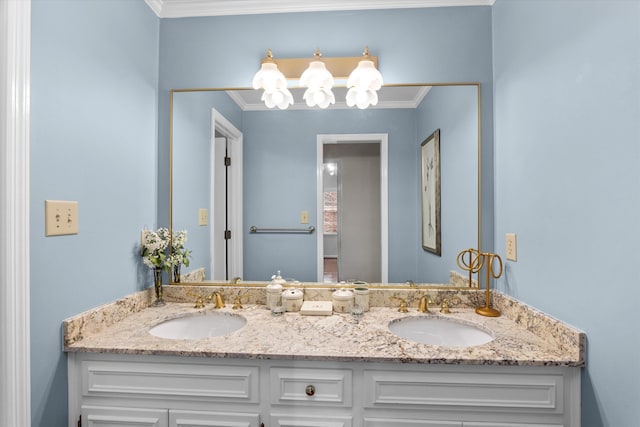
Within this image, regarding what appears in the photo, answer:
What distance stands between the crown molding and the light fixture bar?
25cm

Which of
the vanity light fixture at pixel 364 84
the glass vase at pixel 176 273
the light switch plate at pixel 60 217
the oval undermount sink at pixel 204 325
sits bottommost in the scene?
the oval undermount sink at pixel 204 325

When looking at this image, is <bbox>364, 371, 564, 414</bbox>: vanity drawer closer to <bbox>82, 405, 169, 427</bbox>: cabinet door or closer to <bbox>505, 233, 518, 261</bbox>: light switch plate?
<bbox>505, 233, 518, 261</bbox>: light switch plate

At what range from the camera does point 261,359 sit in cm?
111

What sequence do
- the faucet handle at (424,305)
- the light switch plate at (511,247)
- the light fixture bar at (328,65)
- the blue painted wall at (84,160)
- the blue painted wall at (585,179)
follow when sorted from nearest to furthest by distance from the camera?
1. the blue painted wall at (585,179)
2. the blue painted wall at (84,160)
3. the light switch plate at (511,247)
4. the faucet handle at (424,305)
5. the light fixture bar at (328,65)

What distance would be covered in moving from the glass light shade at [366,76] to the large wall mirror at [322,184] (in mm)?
93

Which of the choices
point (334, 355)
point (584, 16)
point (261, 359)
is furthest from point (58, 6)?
point (584, 16)

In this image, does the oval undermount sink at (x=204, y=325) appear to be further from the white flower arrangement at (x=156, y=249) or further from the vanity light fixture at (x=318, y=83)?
the vanity light fixture at (x=318, y=83)

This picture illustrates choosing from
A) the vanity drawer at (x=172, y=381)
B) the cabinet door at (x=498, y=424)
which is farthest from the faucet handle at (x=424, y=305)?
the vanity drawer at (x=172, y=381)

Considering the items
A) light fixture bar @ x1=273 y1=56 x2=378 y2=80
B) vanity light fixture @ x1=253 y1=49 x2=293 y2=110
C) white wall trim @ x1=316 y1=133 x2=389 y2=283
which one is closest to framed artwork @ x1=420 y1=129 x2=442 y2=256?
white wall trim @ x1=316 y1=133 x2=389 y2=283

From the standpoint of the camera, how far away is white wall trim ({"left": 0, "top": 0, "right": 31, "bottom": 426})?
94 cm

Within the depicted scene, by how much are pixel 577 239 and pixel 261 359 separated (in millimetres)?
1098

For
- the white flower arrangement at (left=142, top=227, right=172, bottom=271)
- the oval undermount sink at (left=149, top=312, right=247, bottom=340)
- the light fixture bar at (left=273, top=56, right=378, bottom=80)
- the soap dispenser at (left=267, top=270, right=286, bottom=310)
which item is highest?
the light fixture bar at (left=273, top=56, right=378, bottom=80)

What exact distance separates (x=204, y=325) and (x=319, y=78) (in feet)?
4.29

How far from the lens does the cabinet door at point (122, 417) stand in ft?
3.72
